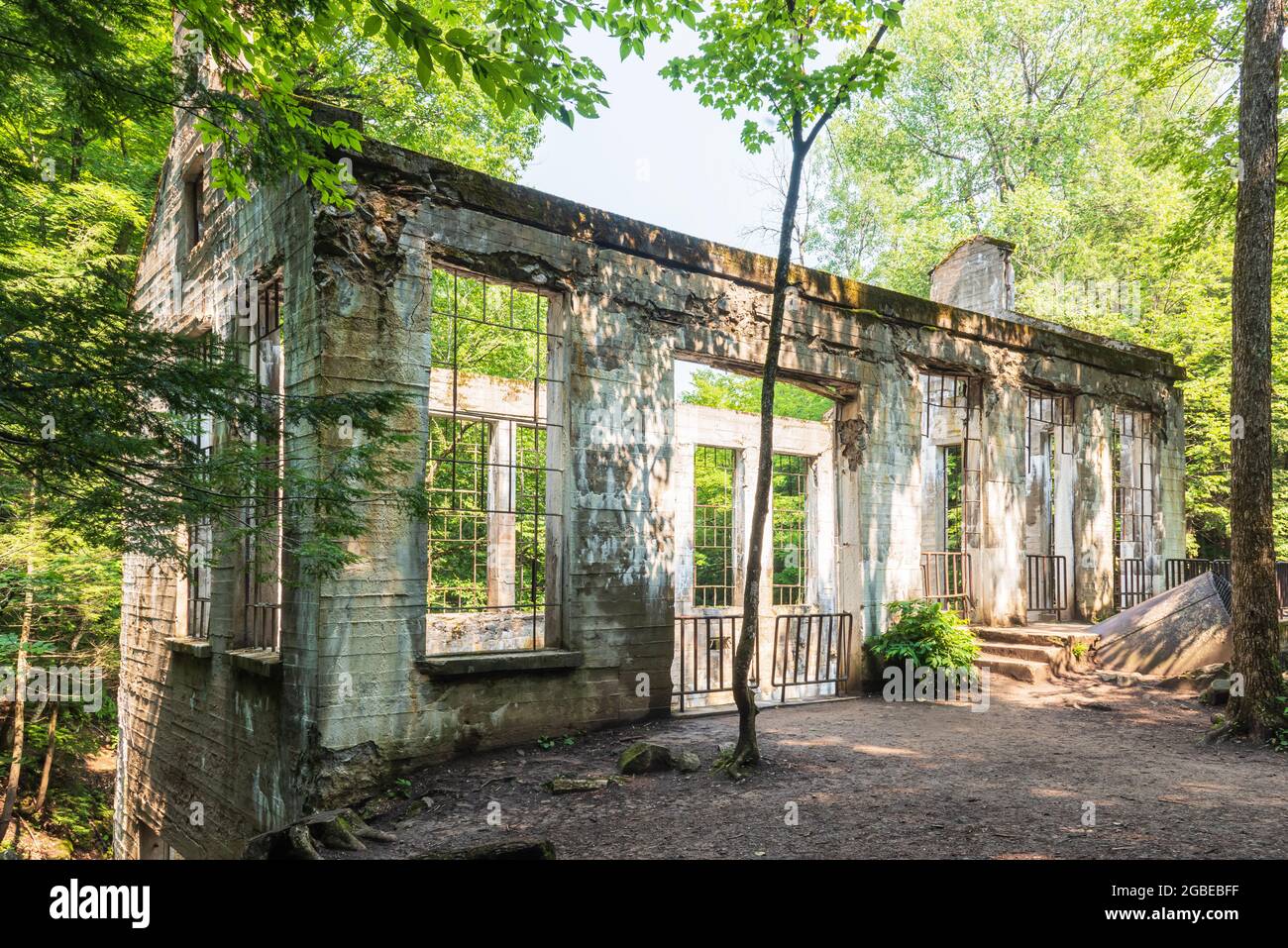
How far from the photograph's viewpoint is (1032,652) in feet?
35.1

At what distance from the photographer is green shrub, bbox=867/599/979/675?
9.76 meters

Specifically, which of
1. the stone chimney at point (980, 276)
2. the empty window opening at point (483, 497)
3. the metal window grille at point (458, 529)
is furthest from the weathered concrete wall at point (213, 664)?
the stone chimney at point (980, 276)

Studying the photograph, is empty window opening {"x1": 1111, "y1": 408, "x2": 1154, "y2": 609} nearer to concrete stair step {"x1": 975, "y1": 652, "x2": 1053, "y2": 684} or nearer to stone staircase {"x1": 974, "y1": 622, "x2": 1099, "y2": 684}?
stone staircase {"x1": 974, "y1": 622, "x2": 1099, "y2": 684}

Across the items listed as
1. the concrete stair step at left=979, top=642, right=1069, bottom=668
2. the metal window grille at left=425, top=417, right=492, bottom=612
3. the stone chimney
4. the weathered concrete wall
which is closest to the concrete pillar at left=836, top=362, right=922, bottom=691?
the concrete stair step at left=979, top=642, right=1069, bottom=668

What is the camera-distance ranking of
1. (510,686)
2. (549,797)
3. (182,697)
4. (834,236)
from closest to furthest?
(549,797) < (510,686) < (182,697) < (834,236)

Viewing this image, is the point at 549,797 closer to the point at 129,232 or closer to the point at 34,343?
the point at 34,343

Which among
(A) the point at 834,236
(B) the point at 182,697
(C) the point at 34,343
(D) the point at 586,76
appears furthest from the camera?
(A) the point at 834,236

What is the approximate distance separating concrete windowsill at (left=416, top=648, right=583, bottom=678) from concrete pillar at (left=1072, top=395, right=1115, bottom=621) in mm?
9058

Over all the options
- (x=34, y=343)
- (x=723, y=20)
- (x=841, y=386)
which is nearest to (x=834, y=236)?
(x=841, y=386)

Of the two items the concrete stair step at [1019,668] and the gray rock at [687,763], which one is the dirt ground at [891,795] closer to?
the gray rock at [687,763]

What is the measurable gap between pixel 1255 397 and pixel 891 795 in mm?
4891

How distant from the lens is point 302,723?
6.34 metres

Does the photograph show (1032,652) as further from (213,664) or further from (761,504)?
(213,664)
